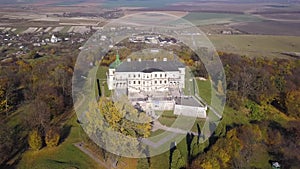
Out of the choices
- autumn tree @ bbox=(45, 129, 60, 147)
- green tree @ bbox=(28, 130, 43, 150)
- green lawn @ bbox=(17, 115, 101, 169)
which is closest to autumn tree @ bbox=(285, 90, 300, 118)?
green lawn @ bbox=(17, 115, 101, 169)

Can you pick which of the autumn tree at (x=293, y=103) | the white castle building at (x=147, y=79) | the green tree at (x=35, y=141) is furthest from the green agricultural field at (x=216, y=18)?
the green tree at (x=35, y=141)

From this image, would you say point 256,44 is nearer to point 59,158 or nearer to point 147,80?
point 147,80

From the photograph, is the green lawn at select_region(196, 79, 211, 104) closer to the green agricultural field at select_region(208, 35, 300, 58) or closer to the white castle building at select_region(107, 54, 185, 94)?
the white castle building at select_region(107, 54, 185, 94)

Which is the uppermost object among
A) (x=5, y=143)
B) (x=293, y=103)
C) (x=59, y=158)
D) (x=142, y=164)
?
(x=5, y=143)

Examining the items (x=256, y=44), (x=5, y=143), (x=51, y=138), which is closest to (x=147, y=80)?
(x=51, y=138)

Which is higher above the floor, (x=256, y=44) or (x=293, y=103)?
(x=256, y=44)

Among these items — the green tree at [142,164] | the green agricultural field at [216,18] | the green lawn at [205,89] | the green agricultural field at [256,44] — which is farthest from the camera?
the green agricultural field at [216,18]

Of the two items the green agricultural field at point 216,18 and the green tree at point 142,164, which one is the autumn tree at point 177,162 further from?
the green agricultural field at point 216,18
